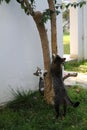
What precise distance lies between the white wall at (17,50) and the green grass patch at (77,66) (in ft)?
9.69

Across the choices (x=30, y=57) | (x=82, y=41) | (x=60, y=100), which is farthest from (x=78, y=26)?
(x=60, y=100)

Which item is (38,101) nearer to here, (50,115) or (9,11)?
(50,115)

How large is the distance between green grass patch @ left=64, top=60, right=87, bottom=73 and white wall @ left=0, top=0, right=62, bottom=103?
2.95 m

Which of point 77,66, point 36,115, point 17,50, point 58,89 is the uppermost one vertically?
point 17,50

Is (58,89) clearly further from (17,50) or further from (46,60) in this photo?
(17,50)

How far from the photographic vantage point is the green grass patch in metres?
10.1

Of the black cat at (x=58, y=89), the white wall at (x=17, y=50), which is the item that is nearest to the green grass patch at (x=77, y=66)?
the white wall at (x=17, y=50)

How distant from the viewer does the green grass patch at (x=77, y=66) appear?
1014cm

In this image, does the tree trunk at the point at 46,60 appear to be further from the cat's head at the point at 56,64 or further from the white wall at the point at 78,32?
the white wall at the point at 78,32

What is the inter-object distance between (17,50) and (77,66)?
431cm

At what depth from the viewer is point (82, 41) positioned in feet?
37.5

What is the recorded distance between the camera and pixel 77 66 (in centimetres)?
1070

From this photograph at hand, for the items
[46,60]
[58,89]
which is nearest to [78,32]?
[46,60]

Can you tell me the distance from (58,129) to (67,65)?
557 cm
